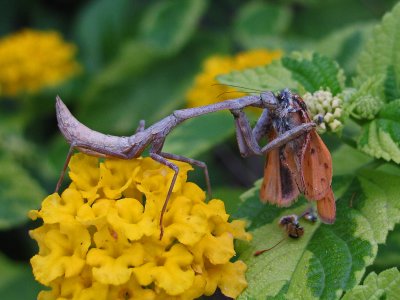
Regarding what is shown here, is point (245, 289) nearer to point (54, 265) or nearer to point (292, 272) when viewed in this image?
point (292, 272)

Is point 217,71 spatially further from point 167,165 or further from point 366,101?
point 167,165

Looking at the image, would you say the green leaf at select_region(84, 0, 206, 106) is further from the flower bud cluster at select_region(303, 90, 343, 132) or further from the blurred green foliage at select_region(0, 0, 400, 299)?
the flower bud cluster at select_region(303, 90, 343, 132)

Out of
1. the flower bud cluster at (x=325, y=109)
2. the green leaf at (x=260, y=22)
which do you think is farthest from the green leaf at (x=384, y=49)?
the green leaf at (x=260, y=22)

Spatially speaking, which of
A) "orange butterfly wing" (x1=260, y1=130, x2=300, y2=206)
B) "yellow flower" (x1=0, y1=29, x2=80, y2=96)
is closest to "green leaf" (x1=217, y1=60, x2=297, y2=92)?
"orange butterfly wing" (x1=260, y1=130, x2=300, y2=206)

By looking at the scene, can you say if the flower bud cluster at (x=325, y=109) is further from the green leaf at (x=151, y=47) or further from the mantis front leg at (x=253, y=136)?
the green leaf at (x=151, y=47)

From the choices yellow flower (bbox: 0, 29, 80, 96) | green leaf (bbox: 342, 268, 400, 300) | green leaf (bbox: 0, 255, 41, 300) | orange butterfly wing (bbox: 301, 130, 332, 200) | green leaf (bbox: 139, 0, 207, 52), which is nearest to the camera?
green leaf (bbox: 342, 268, 400, 300)

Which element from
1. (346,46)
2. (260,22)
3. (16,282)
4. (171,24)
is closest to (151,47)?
(171,24)
